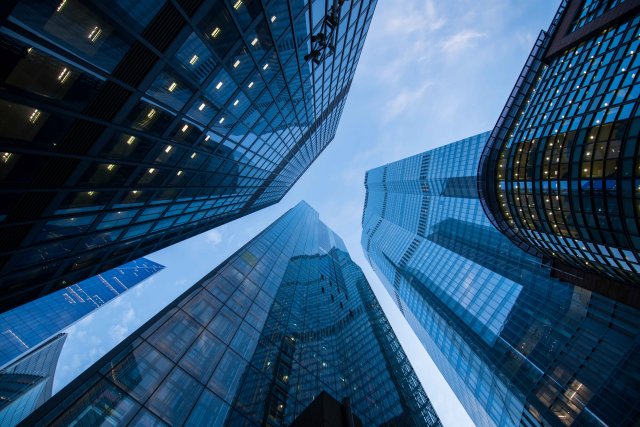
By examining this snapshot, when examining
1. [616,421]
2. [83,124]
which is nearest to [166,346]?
[83,124]

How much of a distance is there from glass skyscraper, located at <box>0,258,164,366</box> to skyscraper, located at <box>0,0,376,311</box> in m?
107

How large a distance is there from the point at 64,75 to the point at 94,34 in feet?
5.66

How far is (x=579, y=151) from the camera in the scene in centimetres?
2925

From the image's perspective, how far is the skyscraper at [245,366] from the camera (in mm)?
12883

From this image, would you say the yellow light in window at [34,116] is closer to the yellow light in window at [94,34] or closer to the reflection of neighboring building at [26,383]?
the yellow light in window at [94,34]

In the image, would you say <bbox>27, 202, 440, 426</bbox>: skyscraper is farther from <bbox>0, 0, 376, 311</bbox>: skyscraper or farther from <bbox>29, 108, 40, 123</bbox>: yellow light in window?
<bbox>29, 108, 40, 123</bbox>: yellow light in window

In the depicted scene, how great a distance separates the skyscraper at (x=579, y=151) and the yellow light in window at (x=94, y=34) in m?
35.2

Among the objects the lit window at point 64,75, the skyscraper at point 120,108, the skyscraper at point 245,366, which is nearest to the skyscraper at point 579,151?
the skyscraper at point 120,108

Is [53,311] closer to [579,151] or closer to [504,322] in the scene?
[504,322]

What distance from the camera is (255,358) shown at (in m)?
22.3

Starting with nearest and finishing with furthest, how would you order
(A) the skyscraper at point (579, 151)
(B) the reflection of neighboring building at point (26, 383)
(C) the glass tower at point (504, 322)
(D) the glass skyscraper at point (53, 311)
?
(A) the skyscraper at point (579, 151)
(C) the glass tower at point (504, 322)
(B) the reflection of neighboring building at point (26, 383)
(D) the glass skyscraper at point (53, 311)

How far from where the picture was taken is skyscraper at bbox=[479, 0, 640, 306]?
25750mm

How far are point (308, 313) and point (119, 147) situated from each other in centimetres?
3489

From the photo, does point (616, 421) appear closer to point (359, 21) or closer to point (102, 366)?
point (102, 366)
